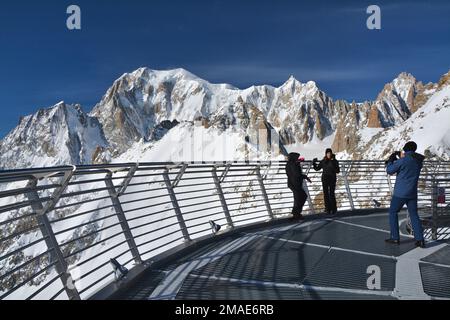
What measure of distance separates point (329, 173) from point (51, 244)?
9.15 metres

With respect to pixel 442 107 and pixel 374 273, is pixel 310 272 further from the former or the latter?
pixel 442 107

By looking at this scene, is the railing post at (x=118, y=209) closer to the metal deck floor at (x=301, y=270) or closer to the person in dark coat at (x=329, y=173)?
Answer: the metal deck floor at (x=301, y=270)

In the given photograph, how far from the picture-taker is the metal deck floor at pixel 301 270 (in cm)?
535

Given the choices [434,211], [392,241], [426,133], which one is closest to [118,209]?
[392,241]

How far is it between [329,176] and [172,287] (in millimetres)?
7916

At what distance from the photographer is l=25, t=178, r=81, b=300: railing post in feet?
15.5

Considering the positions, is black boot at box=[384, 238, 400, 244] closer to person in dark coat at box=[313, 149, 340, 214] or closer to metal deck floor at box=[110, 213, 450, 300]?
metal deck floor at box=[110, 213, 450, 300]

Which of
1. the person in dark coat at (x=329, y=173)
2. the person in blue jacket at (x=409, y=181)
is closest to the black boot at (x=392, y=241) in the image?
the person in blue jacket at (x=409, y=181)

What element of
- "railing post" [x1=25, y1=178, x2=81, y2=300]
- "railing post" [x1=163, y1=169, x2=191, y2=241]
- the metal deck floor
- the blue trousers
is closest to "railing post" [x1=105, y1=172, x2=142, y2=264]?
the metal deck floor

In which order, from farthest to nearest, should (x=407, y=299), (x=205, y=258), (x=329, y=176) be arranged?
(x=329, y=176)
(x=205, y=258)
(x=407, y=299)

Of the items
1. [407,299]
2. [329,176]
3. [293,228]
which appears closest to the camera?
[407,299]

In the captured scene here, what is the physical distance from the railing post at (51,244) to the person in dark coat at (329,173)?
28.5 feet
